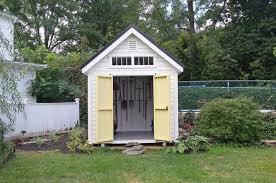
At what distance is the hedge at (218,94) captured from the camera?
66.2 ft

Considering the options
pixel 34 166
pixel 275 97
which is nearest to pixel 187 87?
pixel 275 97

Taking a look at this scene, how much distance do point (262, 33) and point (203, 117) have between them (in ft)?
67.5

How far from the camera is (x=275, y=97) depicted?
19922 millimetres

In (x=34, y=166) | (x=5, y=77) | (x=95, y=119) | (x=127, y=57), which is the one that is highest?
(x=127, y=57)

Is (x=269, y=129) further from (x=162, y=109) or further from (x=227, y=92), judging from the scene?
(x=227, y=92)

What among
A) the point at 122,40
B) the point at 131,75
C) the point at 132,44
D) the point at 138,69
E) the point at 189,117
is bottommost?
the point at 189,117

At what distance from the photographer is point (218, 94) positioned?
20875mm

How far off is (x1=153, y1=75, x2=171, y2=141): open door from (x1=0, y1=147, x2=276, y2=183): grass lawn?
3.00ft

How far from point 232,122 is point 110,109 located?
3934 mm

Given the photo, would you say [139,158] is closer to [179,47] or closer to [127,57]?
[127,57]

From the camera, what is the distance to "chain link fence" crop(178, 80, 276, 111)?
20270mm

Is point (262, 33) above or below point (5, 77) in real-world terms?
above

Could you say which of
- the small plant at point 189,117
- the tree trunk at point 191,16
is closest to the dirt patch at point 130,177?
the small plant at point 189,117

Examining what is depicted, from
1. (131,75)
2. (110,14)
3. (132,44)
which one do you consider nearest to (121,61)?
(131,75)
